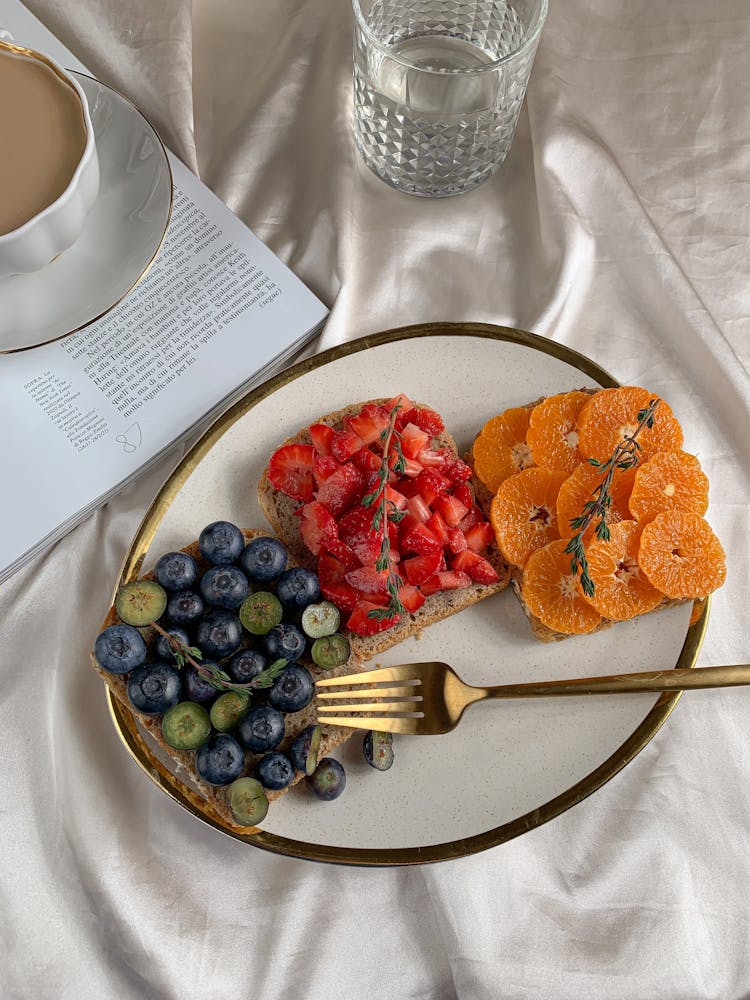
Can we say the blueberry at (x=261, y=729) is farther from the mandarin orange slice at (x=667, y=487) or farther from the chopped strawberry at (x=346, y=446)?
the mandarin orange slice at (x=667, y=487)

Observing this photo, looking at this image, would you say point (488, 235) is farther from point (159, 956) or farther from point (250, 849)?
point (159, 956)

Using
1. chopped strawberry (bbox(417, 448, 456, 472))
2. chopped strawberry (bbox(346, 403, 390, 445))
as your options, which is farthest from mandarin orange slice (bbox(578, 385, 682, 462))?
chopped strawberry (bbox(346, 403, 390, 445))

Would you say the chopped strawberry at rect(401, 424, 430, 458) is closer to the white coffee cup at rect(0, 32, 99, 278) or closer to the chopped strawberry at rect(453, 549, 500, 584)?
the chopped strawberry at rect(453, 549, 500, 584)

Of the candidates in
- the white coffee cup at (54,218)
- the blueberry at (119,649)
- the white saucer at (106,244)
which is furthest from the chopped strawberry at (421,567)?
the white coffee cup at (54,218)

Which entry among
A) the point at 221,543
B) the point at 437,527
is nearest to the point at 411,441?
the point at 437,527

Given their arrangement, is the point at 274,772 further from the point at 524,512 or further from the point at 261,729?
the point at 524,512
